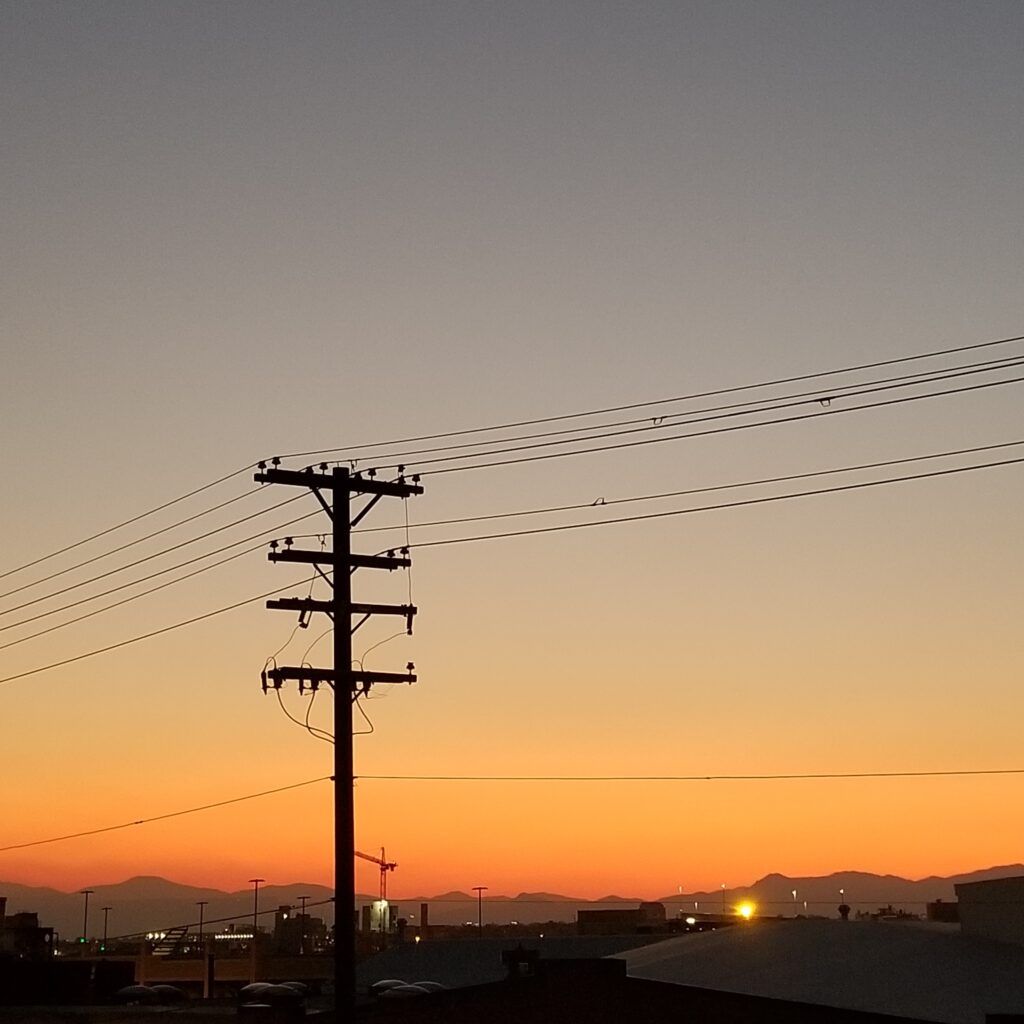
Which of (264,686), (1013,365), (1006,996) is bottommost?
(1006,996)

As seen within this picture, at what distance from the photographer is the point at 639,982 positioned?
135 ft

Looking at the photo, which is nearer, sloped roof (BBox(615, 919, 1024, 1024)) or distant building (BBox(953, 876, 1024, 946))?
sloped roof (BBox(615, 919, 1024, 1024))

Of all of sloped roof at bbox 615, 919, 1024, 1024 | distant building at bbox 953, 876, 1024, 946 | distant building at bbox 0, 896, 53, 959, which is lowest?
sloped roof at bbox 615, 919, 1024, 1024

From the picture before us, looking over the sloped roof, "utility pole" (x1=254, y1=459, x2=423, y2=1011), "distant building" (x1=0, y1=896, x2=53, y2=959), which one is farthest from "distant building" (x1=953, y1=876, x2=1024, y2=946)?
"distant building" (x1=0, y1=896, x2=53, y2=959)

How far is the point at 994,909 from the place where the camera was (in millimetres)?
43844

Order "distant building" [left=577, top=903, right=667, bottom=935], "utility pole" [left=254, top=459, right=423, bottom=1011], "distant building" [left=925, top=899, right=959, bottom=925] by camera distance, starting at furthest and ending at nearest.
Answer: "distant building" [left=577, top=903, right=667, bottom=935], "distant building" [left=925, top=899, right=959, bottom=925], "utility pole" [left=254, top=459, right=423, bottom=1011]

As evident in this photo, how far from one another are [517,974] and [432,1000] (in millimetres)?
2466

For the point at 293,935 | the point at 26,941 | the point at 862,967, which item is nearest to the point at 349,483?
the point at 862,967

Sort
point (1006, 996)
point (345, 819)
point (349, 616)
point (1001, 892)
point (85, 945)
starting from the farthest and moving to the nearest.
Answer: point (85, 945), point (1001, 892), point (1006, 996), point (349, 616), point (345, 819)

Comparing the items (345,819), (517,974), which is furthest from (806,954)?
(345,819)

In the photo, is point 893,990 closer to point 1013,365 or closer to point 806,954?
point 806,954

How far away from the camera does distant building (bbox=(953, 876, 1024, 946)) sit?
43219 mm

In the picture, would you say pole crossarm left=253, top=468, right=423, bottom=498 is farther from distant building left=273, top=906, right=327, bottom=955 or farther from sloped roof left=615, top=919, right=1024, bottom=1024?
distant building left=273, top=906, right=327, bottom=955

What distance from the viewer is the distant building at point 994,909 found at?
43219 mm
